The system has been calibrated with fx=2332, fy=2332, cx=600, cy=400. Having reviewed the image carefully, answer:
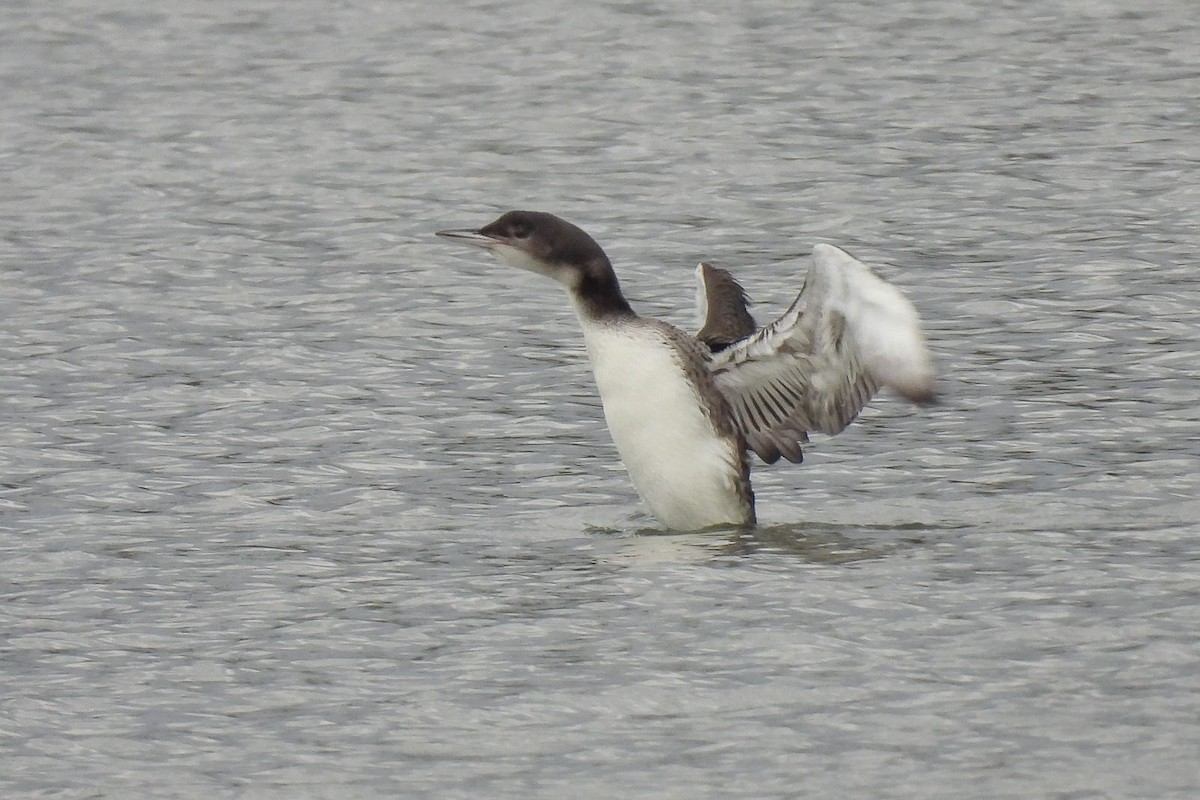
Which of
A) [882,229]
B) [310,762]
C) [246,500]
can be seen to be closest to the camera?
[310,762]

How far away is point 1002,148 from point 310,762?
435 inches

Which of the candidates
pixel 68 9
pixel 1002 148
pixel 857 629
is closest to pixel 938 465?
pixel 857 629

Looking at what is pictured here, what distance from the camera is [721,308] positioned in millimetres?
10398

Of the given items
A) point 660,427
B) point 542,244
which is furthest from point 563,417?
point 660,427

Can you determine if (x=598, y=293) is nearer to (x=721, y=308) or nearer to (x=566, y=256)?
(x=566, y=256)

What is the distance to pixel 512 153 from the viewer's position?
57.3 feet

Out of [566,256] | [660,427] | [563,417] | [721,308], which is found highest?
[566,256]

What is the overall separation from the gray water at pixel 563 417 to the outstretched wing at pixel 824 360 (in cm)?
47

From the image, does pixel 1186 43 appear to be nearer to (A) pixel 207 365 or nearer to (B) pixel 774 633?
(A) pixel 207 365

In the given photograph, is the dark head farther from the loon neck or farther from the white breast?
the white breast

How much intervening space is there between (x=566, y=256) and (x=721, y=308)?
107 centimetres

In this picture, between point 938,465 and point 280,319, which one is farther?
point 280,319

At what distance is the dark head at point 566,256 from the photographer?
9.57 metres

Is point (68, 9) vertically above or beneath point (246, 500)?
above
